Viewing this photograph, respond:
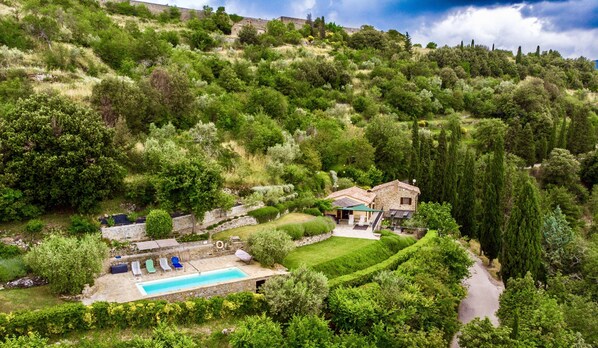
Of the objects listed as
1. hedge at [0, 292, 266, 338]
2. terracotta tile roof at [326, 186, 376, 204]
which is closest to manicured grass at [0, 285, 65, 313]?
hedge at [0, 292, 266, 338]

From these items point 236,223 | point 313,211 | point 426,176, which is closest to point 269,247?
point 236,223

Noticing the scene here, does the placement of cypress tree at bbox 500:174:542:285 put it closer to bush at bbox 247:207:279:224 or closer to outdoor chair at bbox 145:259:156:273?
bush at bbox 247:207:279:224

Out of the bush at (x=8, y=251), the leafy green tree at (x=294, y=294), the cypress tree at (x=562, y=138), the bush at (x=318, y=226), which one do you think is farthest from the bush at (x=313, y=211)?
the cypress tree at (x=562, y=138)

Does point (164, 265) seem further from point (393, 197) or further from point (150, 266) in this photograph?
point (393, 197)

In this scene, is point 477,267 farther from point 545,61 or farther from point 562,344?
point 545,61

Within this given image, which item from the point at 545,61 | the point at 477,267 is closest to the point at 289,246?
the point at 477,267

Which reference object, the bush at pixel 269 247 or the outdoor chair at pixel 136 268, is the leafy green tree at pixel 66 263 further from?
the bush at pixel 269 247

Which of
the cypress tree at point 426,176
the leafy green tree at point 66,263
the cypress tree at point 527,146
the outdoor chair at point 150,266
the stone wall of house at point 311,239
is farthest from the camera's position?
the cypress tree at point 527,146
